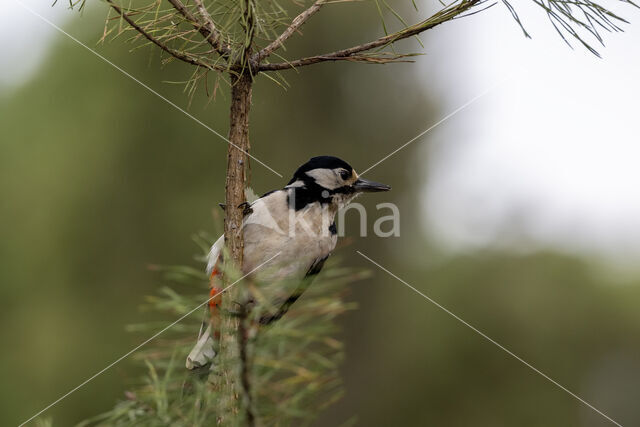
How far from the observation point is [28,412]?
5336 millimetres

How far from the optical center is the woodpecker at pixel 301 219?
2307 millimetres

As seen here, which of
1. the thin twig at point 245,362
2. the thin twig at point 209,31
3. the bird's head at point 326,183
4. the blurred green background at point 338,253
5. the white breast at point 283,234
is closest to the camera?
the thin twig at point 245,362

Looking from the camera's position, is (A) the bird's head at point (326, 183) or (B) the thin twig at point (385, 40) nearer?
(B) the thin twig at point (385, 40)

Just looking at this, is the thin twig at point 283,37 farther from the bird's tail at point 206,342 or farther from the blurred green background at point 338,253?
the blurred green background at point 338,253

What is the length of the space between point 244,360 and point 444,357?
6.67 metres

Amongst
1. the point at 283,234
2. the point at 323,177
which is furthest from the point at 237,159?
the point at 323,177

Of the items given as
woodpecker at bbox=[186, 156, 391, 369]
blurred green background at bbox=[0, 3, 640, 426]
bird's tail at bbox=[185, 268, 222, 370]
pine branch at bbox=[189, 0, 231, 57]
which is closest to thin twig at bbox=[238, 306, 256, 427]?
bird's tail at bbox=[185, 268, 222, 370]

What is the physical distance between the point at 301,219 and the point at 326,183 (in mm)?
196

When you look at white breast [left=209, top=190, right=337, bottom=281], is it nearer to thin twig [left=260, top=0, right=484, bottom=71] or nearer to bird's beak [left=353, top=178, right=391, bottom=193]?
bird's beak [left=353, top=178, right=391, bottom=193]

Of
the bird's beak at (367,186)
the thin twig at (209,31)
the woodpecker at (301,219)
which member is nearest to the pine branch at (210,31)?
the thin twig at (209,31)

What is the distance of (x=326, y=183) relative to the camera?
8.23 ft

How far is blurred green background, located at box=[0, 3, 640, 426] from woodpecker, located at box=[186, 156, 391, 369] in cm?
269

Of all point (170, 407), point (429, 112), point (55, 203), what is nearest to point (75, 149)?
point (55, 203)

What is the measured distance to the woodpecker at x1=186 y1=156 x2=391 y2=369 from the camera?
2307mm
